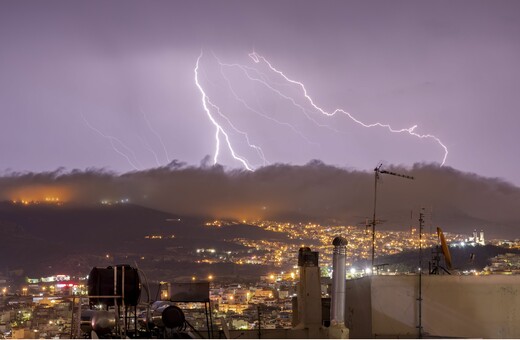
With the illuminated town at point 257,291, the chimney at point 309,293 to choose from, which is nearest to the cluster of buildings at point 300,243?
the illuminated town at point 257,291

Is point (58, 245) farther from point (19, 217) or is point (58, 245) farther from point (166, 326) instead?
point (166, 326)

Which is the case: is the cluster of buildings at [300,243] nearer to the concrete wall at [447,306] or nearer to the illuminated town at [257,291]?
the illuminated town at [257,291]

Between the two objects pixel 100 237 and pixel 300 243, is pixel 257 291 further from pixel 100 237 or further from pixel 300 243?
pixel 100 237

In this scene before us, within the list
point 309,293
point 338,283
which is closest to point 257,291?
point 309,293

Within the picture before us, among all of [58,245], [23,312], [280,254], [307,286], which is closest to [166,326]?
[307,286]

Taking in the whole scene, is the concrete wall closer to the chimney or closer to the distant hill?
the chimney

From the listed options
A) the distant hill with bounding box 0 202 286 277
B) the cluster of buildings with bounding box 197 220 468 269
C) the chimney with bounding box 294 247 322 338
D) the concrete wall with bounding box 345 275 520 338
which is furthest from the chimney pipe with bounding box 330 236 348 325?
the distant hill with bounding box 0 202 286 277
